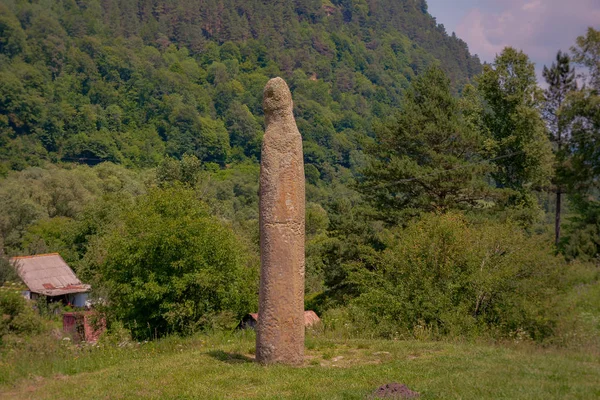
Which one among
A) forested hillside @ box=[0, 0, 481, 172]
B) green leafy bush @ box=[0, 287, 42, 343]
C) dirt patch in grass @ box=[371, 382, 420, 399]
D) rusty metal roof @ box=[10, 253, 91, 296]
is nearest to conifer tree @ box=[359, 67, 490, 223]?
green leafy bush @ box=[0, 287, 42, 343]

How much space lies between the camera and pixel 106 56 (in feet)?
487

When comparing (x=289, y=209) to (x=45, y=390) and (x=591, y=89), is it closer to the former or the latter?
(x=45, y=390)

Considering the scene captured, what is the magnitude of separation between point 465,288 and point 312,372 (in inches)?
311

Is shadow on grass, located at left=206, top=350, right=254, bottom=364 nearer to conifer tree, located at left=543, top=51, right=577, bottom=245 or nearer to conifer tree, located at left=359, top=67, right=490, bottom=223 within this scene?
conifer tree, located at left=359, top=67, right=490, bottom=223

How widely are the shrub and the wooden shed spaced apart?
105ft

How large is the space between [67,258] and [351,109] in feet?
383

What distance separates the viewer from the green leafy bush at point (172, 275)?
2045 centimetres

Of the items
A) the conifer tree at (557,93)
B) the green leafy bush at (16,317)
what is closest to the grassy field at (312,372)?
the green leafy bush at (16,317)

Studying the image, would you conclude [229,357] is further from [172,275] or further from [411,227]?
[411,227]

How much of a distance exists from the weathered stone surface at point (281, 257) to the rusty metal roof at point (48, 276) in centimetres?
3622

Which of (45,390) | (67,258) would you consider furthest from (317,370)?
(67,258)

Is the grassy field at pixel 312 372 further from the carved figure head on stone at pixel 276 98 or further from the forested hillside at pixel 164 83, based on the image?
the forested hillside at pixel 164 83

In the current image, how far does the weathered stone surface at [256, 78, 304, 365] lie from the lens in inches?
418

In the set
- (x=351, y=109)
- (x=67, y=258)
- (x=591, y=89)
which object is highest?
(x=351, y=109)
